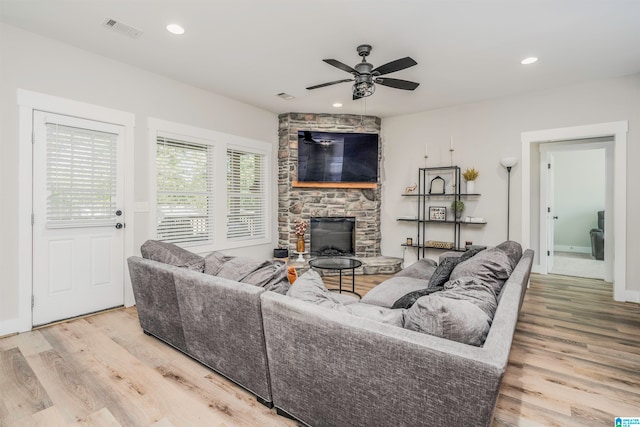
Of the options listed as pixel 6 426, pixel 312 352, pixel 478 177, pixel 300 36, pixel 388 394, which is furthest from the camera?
pixel 478 177

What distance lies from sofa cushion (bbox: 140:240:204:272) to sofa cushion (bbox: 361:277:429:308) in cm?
140

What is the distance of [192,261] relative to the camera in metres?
2.47

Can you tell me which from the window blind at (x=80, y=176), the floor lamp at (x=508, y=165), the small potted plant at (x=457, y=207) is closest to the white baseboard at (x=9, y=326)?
the window blind at (x=80, y=176)

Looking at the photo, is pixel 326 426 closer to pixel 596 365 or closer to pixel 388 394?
pixel 388 394

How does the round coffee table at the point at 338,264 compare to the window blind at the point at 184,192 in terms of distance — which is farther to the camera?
the window blind at the point at 184,192

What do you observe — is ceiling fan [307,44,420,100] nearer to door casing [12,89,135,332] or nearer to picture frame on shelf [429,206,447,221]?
picture frame on shelf [429,206,447,221]

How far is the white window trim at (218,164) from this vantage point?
151 inches

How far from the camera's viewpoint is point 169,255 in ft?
8.34

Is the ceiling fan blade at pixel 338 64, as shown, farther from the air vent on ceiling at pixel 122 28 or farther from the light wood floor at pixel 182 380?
the light wood floor at pixel 182 380

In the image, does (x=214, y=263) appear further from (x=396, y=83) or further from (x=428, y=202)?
(x=428, y=202)

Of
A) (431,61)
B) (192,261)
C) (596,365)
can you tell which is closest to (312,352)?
(192,261)

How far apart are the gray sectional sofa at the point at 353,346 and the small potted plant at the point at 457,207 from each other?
271 centimetres

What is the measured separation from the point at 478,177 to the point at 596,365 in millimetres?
3101

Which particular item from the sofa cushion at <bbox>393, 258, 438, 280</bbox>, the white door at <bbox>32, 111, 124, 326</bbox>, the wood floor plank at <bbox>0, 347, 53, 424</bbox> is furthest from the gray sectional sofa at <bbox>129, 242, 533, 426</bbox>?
the white door at <bbox>32, 111, 124, 326</bbox>
